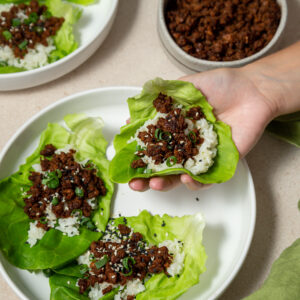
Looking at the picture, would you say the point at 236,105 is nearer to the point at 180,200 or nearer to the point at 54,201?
the point at 180,200

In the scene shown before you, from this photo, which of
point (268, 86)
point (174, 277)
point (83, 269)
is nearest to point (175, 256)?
point (174, 277)

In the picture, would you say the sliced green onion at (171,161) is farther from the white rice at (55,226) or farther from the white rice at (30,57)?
the white rice at (30,57)

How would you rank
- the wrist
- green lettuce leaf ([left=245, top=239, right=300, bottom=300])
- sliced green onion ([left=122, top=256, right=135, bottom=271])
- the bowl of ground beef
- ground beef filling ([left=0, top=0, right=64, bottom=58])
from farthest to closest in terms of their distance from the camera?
ground beef filling ([left=0, top=0, right=64, bottom=58]), the bowl of ground beef, the wrist, sliced green onion ([left=122, top=256, right=135, bottom=271]), green lettuce leaf ([left=245, top=239, right=300, bottom=300])

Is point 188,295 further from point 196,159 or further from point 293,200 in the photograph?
point 293,200

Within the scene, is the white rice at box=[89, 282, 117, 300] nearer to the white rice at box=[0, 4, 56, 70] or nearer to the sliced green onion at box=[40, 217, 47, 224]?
the sliced green onion at box=[40, 217, 47, 224]

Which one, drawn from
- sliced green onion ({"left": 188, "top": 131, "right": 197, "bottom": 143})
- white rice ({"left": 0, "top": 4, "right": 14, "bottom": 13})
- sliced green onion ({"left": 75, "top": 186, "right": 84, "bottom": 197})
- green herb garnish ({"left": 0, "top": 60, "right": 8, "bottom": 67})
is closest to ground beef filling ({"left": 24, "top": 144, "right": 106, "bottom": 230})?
sliced green onion ({"left": 75, "top": 186, "right": 84, "bottom": 197})

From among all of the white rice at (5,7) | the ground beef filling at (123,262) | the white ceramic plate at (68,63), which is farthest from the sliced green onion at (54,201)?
the white rice at (5,7)

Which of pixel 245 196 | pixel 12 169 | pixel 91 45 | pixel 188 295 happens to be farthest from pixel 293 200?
pixel 12 169
